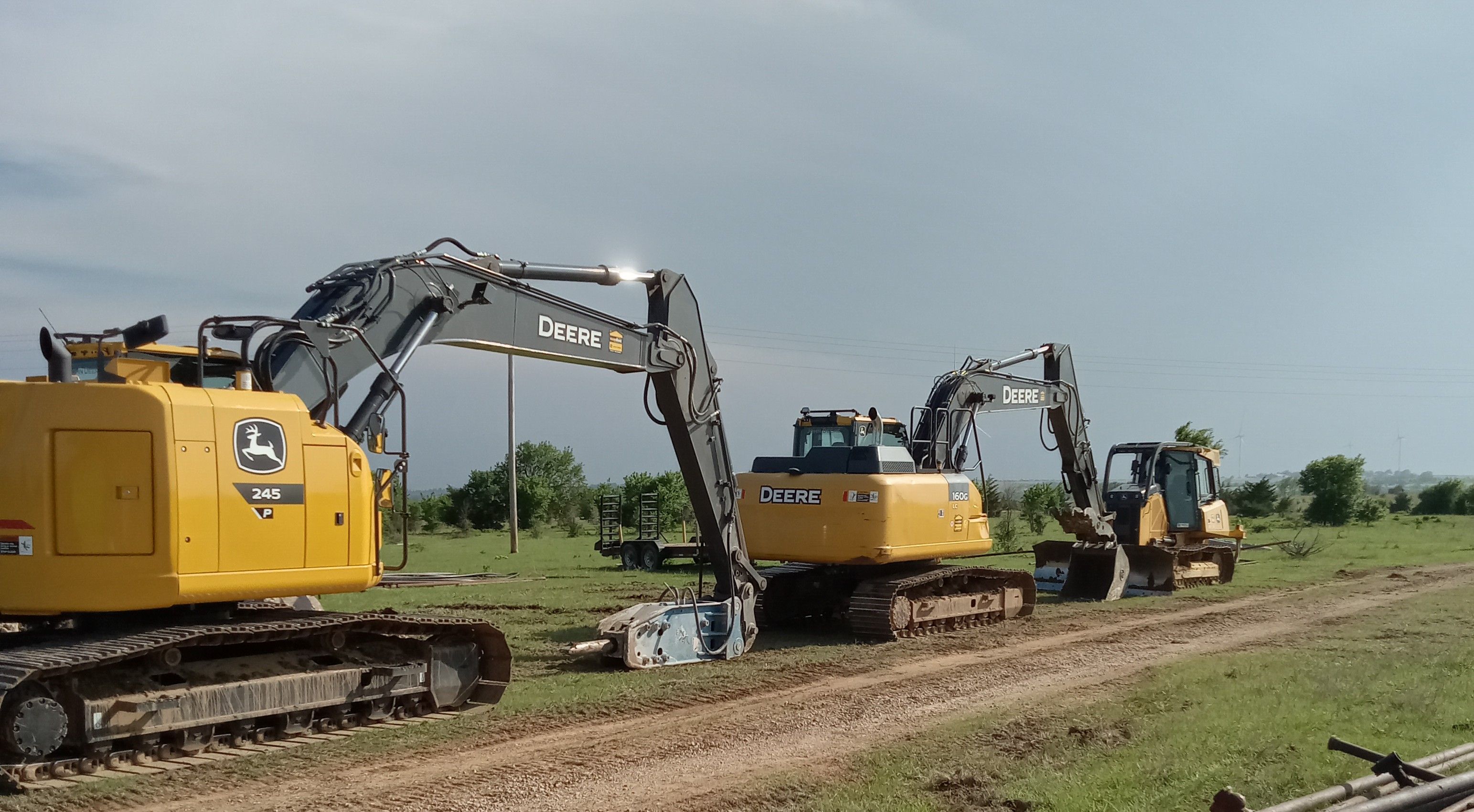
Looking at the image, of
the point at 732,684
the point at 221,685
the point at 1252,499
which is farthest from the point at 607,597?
the point at 1252,499

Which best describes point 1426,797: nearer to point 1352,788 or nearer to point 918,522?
point 1352,788

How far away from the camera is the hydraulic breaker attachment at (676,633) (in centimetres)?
1256

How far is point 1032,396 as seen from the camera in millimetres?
20172

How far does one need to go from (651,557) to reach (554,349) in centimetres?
1738

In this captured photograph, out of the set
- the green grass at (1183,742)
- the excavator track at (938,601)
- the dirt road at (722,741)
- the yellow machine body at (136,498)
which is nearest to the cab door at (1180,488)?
the excavator track at (938,601)

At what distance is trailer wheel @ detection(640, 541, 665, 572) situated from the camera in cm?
2864

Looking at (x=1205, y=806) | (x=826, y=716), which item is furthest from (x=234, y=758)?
(x=1205, y=806)

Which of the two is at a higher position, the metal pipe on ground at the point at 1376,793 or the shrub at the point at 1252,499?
the shrub at the point at 1252,499

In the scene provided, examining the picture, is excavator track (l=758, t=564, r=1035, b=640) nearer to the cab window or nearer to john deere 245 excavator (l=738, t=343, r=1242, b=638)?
john deere 245 excavator (l=738, t=343, r=1242, b=638)

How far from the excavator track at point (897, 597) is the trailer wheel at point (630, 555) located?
Answer: 1178 centimetres

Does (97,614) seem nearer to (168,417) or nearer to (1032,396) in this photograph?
(168,417)

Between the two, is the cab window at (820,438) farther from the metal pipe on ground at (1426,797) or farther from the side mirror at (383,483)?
the metal pipe on ground at (1426,797)

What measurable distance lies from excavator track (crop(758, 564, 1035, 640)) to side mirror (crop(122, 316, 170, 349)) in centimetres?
952

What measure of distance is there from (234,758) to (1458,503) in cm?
6128
